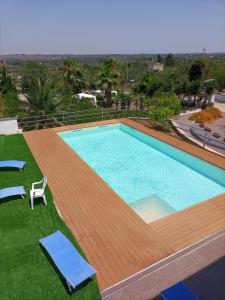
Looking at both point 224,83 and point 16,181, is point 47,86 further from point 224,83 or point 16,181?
point 224,83

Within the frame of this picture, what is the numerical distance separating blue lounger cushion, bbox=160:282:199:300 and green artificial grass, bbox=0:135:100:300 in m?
1.27

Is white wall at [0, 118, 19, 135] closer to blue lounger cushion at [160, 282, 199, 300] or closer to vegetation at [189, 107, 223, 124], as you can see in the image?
blue lounger cushion at [160, 282, 199, 300]

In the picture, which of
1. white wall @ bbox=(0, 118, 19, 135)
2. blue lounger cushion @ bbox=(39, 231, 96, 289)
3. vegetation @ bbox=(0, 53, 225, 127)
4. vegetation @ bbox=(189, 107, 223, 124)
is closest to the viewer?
blue lounger cushion @ bbox=(39, 231, 96, 289)

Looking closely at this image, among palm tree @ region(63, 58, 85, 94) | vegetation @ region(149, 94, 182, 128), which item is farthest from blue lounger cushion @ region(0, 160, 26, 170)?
palm tree @ region(63, 58, 85, 94)

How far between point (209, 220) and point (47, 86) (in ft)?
40.6

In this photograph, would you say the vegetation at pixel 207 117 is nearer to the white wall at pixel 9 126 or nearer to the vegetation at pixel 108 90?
the vegetation at pixel 108 90

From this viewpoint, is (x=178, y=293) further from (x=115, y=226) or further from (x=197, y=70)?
(x=197, y=70)

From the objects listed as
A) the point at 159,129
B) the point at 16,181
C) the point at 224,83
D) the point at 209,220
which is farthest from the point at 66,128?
the point at 224,83

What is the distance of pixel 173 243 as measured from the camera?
244 inches

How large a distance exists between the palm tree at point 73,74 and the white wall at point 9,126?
26370 mm

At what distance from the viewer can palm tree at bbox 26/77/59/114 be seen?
15727 mm

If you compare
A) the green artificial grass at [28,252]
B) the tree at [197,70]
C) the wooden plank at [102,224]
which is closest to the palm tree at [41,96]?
the wooden plank at [102,224]

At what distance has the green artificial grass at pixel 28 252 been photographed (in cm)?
497

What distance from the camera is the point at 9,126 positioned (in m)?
13.6
